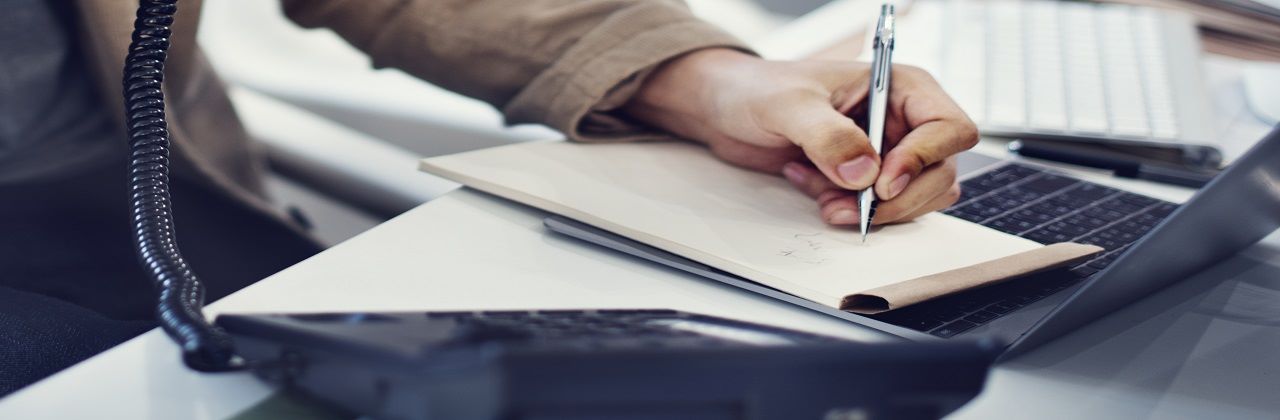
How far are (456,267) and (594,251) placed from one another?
69 mm

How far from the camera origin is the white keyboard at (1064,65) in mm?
713

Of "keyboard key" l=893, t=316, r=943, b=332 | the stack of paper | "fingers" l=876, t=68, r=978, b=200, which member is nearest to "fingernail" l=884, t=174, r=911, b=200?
"fingers" l=876, t=68, r=978, b=200

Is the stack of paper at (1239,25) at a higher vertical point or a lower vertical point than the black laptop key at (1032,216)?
higher

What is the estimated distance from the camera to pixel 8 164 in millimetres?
671

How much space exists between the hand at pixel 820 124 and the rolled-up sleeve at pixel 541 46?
0.02 metres

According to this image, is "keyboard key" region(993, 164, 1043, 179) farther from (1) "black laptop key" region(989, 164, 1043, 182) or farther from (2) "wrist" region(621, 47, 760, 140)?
(2) "wrist" region(621, 47, 760, 140)

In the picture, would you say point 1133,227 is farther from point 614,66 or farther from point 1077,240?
point 614,66

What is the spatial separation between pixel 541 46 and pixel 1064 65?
442 millimetres

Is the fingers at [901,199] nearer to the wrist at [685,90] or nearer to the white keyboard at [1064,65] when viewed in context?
the wrist at [685,90]

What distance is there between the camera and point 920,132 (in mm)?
543

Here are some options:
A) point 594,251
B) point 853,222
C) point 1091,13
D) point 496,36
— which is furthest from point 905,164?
point 1091,13

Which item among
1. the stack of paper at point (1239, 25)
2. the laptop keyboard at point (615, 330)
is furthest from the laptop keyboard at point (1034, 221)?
the stack of paper at point (1239, 25)

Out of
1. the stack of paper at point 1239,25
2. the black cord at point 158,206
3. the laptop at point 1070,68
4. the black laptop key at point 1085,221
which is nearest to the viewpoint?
the black cord at point 158,206

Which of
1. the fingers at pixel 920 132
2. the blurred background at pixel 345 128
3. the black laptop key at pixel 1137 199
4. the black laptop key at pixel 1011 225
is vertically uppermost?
the fingers at pixel 920 132
